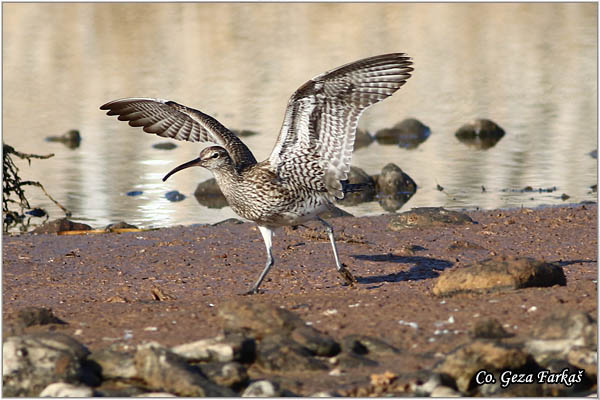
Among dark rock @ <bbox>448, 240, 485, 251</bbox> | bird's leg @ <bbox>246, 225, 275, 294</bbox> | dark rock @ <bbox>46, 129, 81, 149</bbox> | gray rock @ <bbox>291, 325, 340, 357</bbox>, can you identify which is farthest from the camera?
dark rock @ <bbox>46, 129, 81, 149</bbox>

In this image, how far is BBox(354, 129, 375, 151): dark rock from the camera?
2298 centimetres

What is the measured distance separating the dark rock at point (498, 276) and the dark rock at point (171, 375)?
2.89m

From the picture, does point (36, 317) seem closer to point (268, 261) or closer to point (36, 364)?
point (36, 364)

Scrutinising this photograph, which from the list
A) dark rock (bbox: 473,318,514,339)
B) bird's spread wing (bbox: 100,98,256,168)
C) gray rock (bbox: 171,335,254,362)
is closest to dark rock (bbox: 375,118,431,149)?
bird's spread wing (bbox: 100,98,256,168)

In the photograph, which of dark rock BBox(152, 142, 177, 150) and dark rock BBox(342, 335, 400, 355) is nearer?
dark rock BBox(342, 335, 400, 355)

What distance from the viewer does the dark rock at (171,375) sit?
6.71 meters

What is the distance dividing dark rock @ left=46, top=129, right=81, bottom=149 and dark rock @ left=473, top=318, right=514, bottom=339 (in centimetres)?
1828

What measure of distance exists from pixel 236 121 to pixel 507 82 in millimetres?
10822

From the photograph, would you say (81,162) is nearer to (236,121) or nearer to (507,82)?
(236,121)

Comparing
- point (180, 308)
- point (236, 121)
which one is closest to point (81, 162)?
point (236, 121)

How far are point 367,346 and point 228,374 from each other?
1.14 m

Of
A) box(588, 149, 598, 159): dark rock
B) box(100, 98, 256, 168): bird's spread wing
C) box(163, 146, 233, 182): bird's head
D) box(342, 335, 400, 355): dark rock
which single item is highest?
box(100, 98, 256, 168): bird's spread wing

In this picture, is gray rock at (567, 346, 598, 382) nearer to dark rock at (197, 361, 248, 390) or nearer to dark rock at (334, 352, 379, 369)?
dark rock at (334, 352, 379, 369)

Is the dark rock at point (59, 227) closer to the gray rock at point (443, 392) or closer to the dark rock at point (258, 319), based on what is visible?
the dark rock at point (258, 319)
